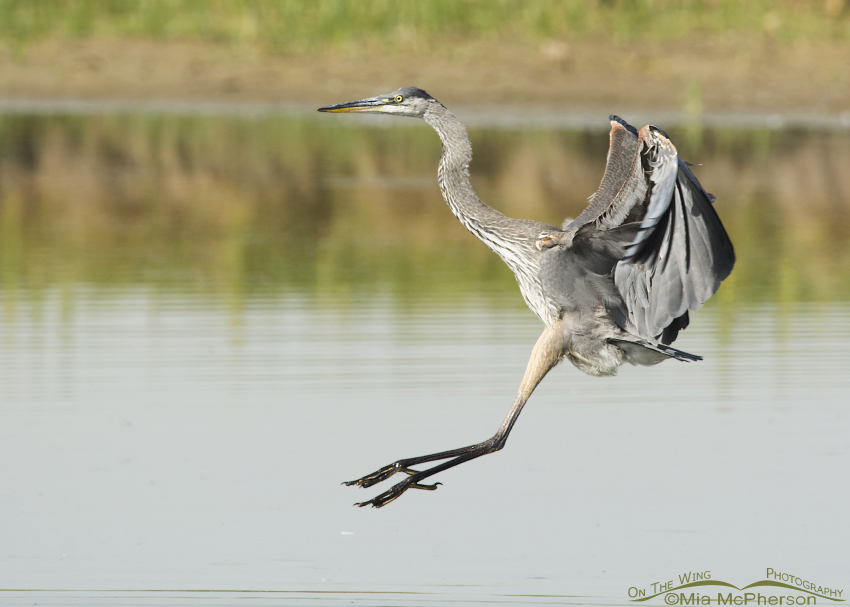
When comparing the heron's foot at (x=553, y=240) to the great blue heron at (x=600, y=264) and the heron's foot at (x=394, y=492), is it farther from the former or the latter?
the heron's foot at (x=394, y=492)

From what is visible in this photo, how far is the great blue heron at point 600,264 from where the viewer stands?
20.8ft

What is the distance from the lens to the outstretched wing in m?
6.02

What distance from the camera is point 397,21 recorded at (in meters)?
26.7

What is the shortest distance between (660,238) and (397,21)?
20.9m

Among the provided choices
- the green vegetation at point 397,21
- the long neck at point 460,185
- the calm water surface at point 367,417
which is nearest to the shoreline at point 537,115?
the green vegetation at point 397,21

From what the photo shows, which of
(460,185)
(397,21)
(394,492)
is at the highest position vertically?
(397,21)

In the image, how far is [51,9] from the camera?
2788 cm

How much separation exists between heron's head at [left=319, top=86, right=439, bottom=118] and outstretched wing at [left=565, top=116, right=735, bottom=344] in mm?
891

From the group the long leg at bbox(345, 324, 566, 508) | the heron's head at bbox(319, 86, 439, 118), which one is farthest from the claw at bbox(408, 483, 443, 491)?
the heron's head at bbox(319, 86, 439, 118)

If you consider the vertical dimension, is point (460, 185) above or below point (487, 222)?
above

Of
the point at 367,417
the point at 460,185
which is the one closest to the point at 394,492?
the point at 460,185

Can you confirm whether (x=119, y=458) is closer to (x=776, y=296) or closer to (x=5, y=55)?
(x=776, y=296)

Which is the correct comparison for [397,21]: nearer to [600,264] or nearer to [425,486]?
[600,264]

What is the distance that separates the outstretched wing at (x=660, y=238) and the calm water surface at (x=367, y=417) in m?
0.98
